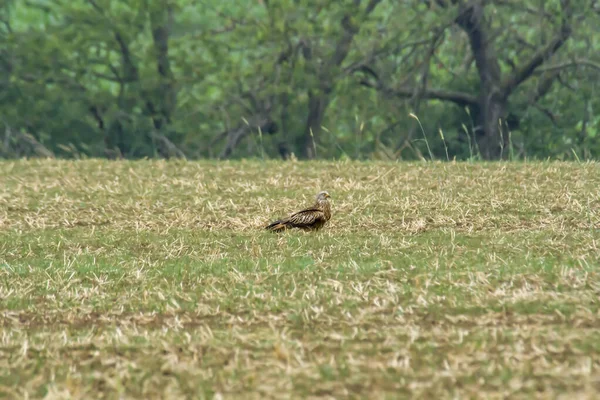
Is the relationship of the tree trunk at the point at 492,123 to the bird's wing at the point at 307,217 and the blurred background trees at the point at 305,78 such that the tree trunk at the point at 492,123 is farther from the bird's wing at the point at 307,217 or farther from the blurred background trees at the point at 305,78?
the bird's wing at the point at 307,217

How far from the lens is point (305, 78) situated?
31.3 meters

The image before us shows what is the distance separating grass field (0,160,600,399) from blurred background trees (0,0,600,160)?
16220 mm

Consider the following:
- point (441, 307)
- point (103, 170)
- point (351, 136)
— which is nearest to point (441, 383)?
point (441, 307)

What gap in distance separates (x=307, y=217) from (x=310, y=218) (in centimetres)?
3

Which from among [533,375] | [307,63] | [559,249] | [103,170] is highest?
[533,375]

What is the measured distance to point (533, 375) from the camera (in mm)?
5707

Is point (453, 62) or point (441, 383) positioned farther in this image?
point (453, 62)

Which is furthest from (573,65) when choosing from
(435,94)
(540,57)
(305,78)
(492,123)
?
(305,78)

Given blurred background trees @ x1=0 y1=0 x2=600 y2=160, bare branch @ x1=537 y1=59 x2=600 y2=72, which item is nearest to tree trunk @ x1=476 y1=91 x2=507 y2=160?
blurred background trees @ x1=0 y1=0 x2=600 y2=160

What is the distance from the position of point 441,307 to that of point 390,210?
5.49 m

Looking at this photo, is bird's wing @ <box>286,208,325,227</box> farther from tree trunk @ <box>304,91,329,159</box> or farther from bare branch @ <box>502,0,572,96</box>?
tree trunk @ <box>304,91,329,159</box>

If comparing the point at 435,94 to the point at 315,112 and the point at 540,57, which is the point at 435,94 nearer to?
the point at 540,57

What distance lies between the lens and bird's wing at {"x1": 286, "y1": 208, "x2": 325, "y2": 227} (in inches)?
440

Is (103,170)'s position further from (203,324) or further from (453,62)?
(453,62)
